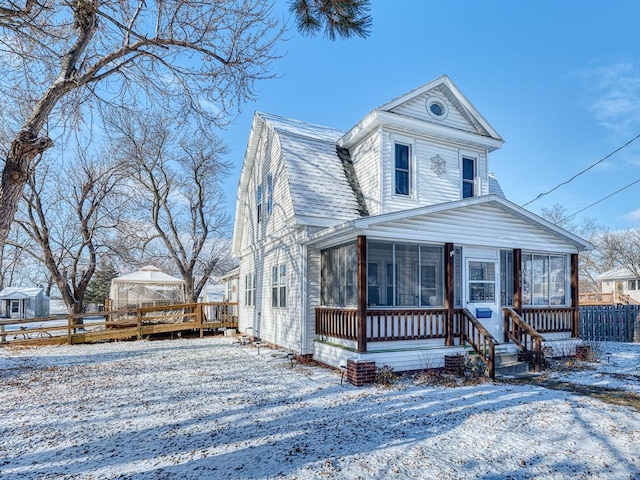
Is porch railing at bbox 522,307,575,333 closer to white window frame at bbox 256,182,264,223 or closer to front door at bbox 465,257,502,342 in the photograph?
front door at bbox 465,257,502,342

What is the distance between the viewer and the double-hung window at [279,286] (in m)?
11.5

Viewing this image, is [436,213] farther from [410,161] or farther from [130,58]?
[130,58]

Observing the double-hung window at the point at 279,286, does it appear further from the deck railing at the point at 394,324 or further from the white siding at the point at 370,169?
the white siding at the point at 370,169

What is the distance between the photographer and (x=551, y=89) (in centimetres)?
1988

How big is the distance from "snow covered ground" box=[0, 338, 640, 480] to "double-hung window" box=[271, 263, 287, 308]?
3108 millimetres

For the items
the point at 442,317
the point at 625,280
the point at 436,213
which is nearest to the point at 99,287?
the point at 442,317

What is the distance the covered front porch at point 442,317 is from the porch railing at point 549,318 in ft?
0.08

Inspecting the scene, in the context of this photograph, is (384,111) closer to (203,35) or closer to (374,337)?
(203,35)

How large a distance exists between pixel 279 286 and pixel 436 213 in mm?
5207

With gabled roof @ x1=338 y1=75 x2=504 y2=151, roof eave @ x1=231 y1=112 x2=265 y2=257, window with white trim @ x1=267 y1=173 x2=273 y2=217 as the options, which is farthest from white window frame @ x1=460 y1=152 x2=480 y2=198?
roof eave @ x1=231 y1=112 x2=265 y2=257

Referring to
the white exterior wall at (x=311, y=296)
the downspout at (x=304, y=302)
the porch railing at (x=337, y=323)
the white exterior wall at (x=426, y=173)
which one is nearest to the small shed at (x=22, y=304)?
the downspout at (x=304, y=302)

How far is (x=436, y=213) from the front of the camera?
29.0 ft

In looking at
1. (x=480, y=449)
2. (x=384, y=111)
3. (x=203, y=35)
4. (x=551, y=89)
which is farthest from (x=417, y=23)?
(x=551, y=89)

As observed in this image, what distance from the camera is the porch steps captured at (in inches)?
332
